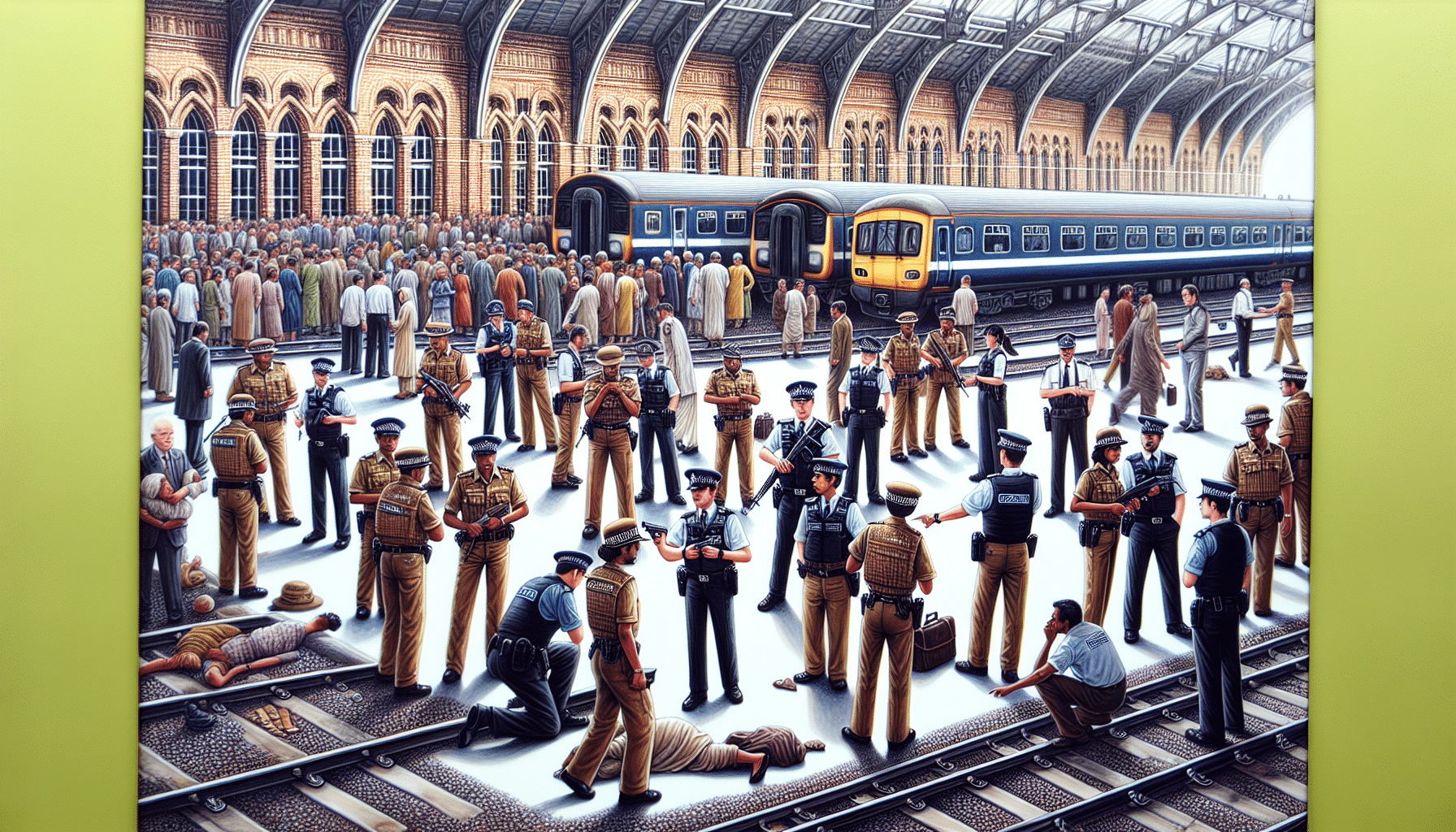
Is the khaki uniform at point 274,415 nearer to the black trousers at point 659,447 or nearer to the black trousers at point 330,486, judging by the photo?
the black trousers at point 330,486

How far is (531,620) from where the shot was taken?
21.6 feet

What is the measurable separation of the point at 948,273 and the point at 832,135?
1.35m

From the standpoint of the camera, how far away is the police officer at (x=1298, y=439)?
8070 mm

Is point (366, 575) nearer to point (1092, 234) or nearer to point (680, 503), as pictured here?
point (680, 503)

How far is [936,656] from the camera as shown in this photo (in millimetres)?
7414

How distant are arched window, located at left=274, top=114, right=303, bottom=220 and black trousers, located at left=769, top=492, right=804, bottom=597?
11.9 feet

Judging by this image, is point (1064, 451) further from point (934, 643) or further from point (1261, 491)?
point (934, 643)

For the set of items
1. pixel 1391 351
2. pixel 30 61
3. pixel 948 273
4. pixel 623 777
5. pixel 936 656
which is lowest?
pixel 623 777

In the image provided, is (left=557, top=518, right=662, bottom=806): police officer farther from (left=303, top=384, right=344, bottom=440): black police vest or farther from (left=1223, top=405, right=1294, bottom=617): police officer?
(left=1223, top=405, right=1294, bottom=617): police officer

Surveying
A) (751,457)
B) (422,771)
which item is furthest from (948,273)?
(422,771)

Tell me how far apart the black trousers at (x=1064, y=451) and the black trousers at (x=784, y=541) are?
1.86m

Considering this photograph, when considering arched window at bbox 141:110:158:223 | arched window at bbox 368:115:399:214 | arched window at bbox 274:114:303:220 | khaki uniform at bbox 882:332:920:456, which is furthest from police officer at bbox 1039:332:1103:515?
arched window at bbox 141:110:158:223

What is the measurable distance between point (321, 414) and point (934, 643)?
4.06m

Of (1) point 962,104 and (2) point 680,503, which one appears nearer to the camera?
(2) point 680,503
